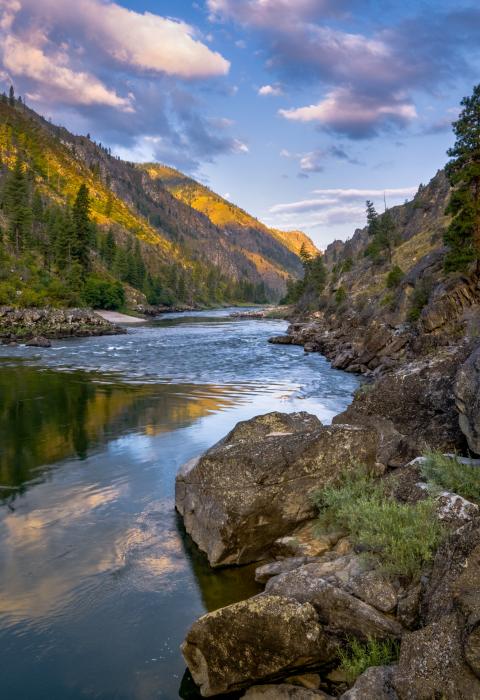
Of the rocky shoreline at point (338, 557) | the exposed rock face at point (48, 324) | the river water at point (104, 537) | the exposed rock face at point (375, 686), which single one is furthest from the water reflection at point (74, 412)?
the exposed rock face at point (48, 324)

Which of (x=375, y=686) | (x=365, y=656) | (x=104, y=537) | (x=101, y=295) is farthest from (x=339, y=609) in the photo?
(x=101, y=295)

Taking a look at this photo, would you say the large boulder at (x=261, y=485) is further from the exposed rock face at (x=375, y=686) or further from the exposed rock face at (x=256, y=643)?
the exposed rock face at (x=375, y=686)

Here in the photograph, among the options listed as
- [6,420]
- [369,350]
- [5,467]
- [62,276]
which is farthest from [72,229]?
[5,467]

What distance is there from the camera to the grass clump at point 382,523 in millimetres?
7891

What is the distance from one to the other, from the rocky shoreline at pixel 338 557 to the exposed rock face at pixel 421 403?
0.04 m

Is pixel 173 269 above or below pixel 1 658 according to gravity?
above

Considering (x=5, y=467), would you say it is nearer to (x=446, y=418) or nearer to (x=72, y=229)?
(x=446, y=418)

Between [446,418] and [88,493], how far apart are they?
1061cm

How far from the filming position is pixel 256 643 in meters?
7.00

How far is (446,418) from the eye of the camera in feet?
46.8

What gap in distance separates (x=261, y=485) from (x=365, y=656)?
488cm

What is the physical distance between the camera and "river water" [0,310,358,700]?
26.3 feet

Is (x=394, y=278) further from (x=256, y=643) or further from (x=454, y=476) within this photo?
(x=256, y=643)

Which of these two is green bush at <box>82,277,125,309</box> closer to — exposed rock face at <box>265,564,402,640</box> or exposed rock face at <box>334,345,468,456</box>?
exposed rock face at <box>334,345,468,456</box>
